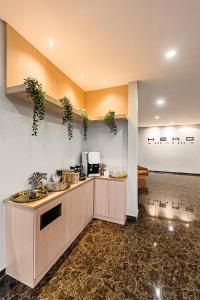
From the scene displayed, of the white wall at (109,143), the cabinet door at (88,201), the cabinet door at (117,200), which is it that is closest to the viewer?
the cabinet door at (88,201)

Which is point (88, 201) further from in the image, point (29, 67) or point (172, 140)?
point (172, 140)

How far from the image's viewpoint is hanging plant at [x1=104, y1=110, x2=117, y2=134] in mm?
3088

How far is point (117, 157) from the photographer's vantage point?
3441 millimetres

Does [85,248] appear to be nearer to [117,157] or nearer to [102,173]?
[102,173]

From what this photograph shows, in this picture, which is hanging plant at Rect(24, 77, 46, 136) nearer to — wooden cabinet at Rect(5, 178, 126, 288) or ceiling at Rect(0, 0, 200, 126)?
ceiling at Rect(0, 0, 200, 126)

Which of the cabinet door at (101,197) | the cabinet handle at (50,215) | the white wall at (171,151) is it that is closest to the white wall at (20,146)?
the cabinet handle at (50,215)

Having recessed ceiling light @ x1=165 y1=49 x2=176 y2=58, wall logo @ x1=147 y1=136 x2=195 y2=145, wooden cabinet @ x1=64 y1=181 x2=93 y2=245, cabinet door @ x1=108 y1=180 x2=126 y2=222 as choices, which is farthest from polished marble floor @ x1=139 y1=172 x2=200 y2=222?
wall logo @ x1=147 y1=136 x2=195 y2=145

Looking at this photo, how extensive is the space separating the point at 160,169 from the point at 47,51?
8827 mm

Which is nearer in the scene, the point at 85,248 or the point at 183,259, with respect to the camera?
the point at 183,259

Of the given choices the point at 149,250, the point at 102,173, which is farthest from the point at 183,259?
the point at 102,173

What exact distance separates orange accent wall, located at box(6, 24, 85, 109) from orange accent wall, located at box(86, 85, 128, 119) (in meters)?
0.82

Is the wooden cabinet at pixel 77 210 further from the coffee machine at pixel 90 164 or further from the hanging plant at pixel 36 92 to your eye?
the hanging plant at pixel 36 92

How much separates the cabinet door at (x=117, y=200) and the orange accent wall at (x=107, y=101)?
5.29ft

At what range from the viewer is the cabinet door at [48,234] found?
1.66 metres
